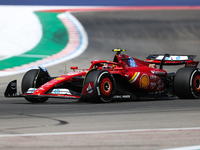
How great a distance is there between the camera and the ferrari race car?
8.73m

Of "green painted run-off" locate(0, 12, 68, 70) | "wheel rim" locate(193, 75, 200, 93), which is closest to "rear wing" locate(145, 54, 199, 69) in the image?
"wheel rim" locate(193, 75, 200, 93)

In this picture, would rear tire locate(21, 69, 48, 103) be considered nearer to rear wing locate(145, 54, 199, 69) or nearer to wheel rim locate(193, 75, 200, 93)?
rear wing locate(145, 54, 199, 69)

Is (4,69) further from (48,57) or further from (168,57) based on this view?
(168,57)

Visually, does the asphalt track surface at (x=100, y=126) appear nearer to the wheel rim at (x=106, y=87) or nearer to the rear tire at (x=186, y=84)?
the wheel rim at (x=106, y=87)

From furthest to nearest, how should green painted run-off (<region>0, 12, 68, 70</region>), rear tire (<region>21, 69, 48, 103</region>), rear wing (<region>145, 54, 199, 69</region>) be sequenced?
green painted run-off (<region>0, 12, 68, 70</region>) → rear wing (<region>145, 54, 199, 69</region>) → rear tire (<region>21, 69, 48, 103</region>)

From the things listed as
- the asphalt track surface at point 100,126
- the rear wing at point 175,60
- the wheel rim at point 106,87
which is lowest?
the asphalt track surface at point 100,126

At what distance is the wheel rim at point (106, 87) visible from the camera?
880cm

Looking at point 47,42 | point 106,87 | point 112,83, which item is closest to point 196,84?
point 112,83

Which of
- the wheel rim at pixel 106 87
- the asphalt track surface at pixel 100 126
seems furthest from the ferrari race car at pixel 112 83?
the asphalt track surface at pixel 100 126

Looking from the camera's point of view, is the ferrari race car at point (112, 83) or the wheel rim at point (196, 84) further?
the wheel rim at point (196, 84)

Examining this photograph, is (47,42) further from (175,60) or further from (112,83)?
(112,83)

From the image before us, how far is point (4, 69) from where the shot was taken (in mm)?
18125

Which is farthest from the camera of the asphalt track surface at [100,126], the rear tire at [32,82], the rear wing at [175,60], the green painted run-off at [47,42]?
the green painted run-off at [47,42]

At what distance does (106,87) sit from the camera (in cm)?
895
